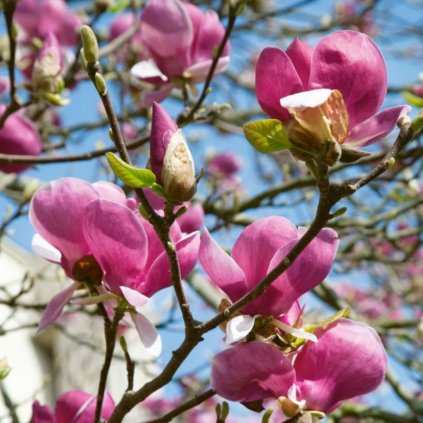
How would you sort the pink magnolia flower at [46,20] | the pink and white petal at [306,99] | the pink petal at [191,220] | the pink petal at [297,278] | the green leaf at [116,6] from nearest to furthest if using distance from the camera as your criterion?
1. the pink and white petal at [306,99]
2. the pink petal at [297,278]
3. the pink petal at [191,220]
4. the green leaf at [116,6]
5. the pink magnolia flower at [46,20]

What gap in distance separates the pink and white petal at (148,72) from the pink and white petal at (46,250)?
23.4 inches

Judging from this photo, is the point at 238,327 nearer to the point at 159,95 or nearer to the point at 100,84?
the point at 100,84

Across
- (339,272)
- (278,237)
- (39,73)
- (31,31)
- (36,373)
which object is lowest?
(36,373)

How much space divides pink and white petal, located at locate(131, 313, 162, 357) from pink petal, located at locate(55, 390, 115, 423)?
0.17 metres

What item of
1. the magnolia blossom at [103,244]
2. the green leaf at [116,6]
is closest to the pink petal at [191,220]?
the magnolia blossom at [103,244]

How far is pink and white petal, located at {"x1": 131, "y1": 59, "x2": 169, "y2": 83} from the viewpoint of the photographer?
1.45 m

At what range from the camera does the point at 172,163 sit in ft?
2.47

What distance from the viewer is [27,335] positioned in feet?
19.6

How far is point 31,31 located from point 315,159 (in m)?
1.47

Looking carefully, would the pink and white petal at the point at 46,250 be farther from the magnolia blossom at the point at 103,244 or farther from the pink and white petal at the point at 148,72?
the pink and white petal at the point at 148,72

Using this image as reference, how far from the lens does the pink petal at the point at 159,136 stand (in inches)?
31.0

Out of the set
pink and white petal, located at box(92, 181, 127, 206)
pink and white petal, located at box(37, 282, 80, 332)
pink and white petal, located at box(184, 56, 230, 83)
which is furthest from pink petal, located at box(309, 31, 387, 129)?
pink and white petal, located at box(184, 56, 230, 83)

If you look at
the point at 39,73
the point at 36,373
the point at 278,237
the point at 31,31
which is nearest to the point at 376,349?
the point at 278,237

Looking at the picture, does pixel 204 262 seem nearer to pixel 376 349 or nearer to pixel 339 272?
pixel 376 349
